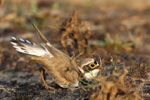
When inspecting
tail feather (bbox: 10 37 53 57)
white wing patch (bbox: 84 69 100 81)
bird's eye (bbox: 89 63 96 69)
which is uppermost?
tail feather (bbox: 10 37 53 57)

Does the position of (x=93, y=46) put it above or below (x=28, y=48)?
below

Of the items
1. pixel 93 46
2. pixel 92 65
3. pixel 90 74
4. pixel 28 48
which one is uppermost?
pixel 28 48

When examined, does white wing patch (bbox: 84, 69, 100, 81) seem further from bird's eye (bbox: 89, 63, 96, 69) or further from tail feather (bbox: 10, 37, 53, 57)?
tail feather (bbox: 10, 37, 53, 57)

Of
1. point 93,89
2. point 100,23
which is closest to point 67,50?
point 93,89

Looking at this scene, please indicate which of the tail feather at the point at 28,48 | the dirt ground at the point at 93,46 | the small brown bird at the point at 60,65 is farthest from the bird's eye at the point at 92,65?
the tail feather at the point at 28,48

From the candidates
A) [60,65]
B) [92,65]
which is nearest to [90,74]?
[92,65]

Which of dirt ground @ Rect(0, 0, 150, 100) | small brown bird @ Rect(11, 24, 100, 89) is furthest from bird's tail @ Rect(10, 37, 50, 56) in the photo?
dirt ground @ Rect(0, 0, 150, 100)

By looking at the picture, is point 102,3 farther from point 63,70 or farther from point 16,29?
point 63,70

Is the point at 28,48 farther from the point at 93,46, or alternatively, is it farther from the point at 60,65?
the point at 93,46
